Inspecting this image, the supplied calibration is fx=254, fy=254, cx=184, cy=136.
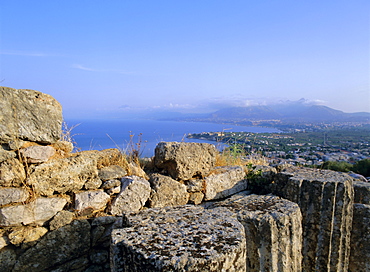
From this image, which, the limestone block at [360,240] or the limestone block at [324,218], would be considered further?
the limestone block at [360,240]

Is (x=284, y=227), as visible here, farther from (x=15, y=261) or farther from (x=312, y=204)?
(x=15, y=261)

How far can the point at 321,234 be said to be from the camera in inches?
146

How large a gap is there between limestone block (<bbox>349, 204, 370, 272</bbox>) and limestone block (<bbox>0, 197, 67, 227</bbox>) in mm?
4363

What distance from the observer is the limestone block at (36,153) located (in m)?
2.92

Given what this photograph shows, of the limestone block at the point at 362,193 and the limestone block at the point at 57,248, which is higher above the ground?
the limestone block at the point at 362,193

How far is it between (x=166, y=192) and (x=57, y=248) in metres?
1.54

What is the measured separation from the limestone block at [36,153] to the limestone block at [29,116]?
10cm

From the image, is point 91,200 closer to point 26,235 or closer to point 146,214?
point 26,235

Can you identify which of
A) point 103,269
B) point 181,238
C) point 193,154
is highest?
point 193,154

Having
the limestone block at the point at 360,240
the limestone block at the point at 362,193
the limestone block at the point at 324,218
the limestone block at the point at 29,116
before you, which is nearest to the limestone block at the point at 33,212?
the limestone block at the point at 29,116

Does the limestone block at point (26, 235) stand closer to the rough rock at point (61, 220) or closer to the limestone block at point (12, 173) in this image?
the rough rock at point (61, 220)

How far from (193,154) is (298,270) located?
6.77 feet

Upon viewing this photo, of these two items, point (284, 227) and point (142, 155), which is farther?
point (142, 155)

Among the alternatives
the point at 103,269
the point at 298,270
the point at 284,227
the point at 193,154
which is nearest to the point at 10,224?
the point at 103,269
